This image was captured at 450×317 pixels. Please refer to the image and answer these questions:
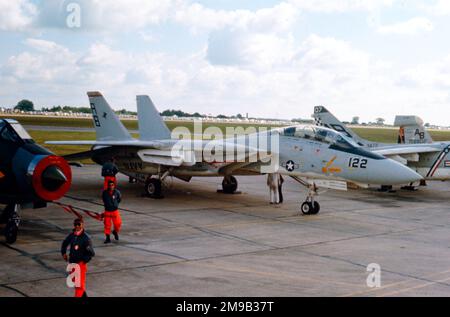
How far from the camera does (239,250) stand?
385 inches

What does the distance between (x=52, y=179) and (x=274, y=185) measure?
325 inches

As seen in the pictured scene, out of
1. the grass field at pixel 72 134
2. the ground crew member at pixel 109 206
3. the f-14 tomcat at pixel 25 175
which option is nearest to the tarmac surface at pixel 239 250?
the ground crew member at pixel 109 206

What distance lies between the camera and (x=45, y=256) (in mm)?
8898

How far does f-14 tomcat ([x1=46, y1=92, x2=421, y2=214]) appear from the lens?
13.7 meters

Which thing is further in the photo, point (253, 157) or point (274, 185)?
point (274, 185)

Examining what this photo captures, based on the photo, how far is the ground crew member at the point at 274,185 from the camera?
51.3 feet

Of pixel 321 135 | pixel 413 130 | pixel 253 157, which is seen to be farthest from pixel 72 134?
pixel 321 135

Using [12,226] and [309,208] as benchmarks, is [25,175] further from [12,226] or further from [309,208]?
[309,208]

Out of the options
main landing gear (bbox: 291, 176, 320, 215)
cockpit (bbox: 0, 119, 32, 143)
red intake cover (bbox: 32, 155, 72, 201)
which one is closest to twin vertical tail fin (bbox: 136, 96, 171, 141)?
main landing gear (bbox: 291, 176, 320, 215)

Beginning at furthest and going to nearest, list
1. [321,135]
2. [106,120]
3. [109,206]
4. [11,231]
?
[106,120] → [321,135] → [109,206] → [11,231]

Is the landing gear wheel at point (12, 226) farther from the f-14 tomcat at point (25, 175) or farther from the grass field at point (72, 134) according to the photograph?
the grass field at point (72, 134)

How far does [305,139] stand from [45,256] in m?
8.24

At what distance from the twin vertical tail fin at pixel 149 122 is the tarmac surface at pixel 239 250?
13.0 feet

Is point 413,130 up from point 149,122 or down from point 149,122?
down
